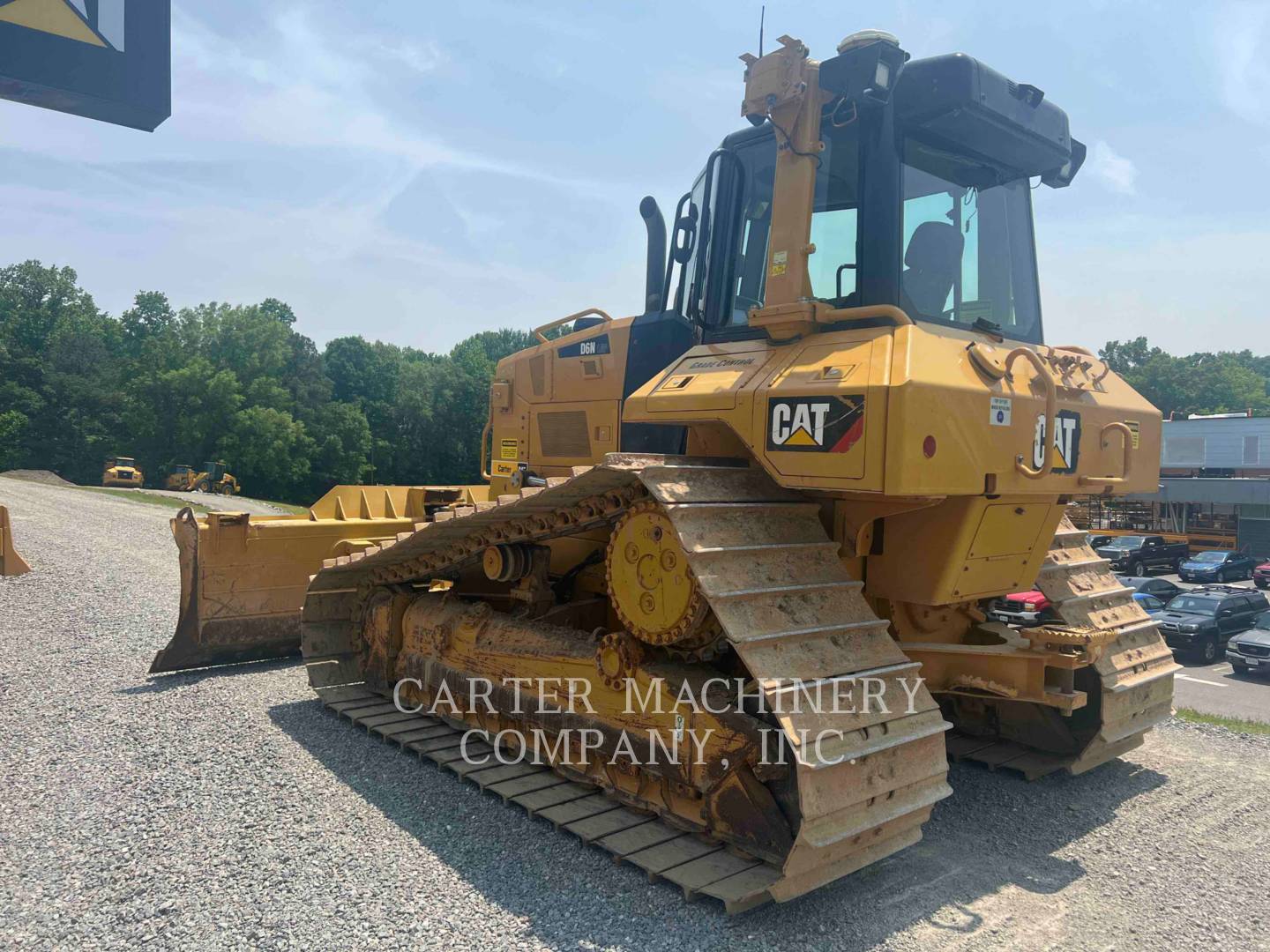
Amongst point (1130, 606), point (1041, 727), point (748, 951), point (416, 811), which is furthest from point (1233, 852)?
point (416, 811)

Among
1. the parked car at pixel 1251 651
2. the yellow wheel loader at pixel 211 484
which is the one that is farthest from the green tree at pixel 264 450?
the parked car at pixel 1251 651

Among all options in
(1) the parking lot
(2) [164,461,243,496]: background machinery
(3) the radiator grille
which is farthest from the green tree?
(3) the radiator grille

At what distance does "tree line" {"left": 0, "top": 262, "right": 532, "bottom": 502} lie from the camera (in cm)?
5188

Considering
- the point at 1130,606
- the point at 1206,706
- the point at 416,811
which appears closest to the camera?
the point at 416,811

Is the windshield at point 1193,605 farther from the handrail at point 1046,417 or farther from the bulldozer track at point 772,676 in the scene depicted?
the bulldozer track at point 772,676

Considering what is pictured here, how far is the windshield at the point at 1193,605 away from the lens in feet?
59.2

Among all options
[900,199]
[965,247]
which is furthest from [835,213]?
[965,247]

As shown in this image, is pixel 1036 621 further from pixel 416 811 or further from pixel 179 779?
pixel 179 779

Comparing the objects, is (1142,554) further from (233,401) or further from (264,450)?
(233,401)

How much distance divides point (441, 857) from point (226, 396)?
5347 cm

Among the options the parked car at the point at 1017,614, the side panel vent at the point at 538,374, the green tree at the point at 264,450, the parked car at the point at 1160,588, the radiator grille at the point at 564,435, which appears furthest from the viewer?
the green tree at the point at 264,450

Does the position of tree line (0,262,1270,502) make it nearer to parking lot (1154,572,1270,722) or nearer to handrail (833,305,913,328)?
parking lot (1154,572,1270,722)

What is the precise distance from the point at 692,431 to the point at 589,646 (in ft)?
4.20

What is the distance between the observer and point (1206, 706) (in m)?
13.4
